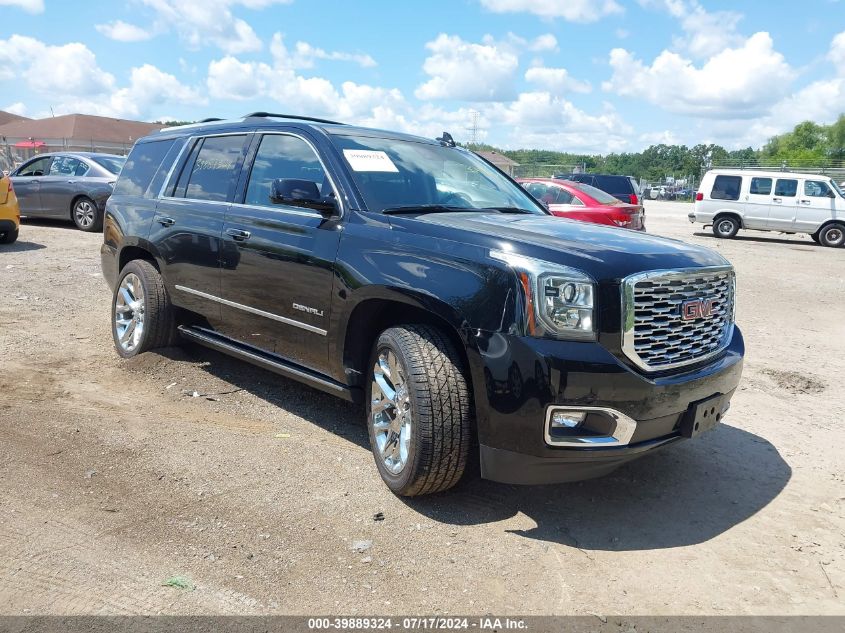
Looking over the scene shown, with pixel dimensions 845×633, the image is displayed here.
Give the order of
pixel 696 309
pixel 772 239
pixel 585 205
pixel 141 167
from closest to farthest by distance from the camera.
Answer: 1. pixel 696 309
2. pixel 141 167
3. pixel 585 205
4. pixel 772 239

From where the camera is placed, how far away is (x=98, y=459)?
3.94 meters

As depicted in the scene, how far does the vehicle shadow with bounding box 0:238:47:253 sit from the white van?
57.1ft

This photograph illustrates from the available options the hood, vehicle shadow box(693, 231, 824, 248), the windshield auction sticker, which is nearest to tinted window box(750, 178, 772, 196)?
vehicle shadow box(693, 231, 824, 248)

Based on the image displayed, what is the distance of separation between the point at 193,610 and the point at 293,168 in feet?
8.77

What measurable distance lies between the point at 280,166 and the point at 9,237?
9.70m

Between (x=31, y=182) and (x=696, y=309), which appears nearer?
(x=696, y=309)

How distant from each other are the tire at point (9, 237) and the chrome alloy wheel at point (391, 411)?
1064 centimetres

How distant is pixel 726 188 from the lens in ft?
67.8

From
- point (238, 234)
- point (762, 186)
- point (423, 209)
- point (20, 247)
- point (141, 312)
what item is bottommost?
point (20, 247)

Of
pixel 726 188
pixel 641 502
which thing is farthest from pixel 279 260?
pixel 726 188

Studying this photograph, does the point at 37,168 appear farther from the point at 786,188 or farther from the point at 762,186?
the point at 786,188

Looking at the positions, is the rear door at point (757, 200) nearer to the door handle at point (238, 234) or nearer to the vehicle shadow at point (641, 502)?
the vehicle shadow at point (641, 502)

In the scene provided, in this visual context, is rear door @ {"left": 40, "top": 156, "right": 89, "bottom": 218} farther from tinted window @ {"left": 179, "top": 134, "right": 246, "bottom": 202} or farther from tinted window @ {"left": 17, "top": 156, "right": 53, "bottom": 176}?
tinted window @ {"left": 179, "top": 134, "right": 246, "bottom": 202}

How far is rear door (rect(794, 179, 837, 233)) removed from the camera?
1944cm
